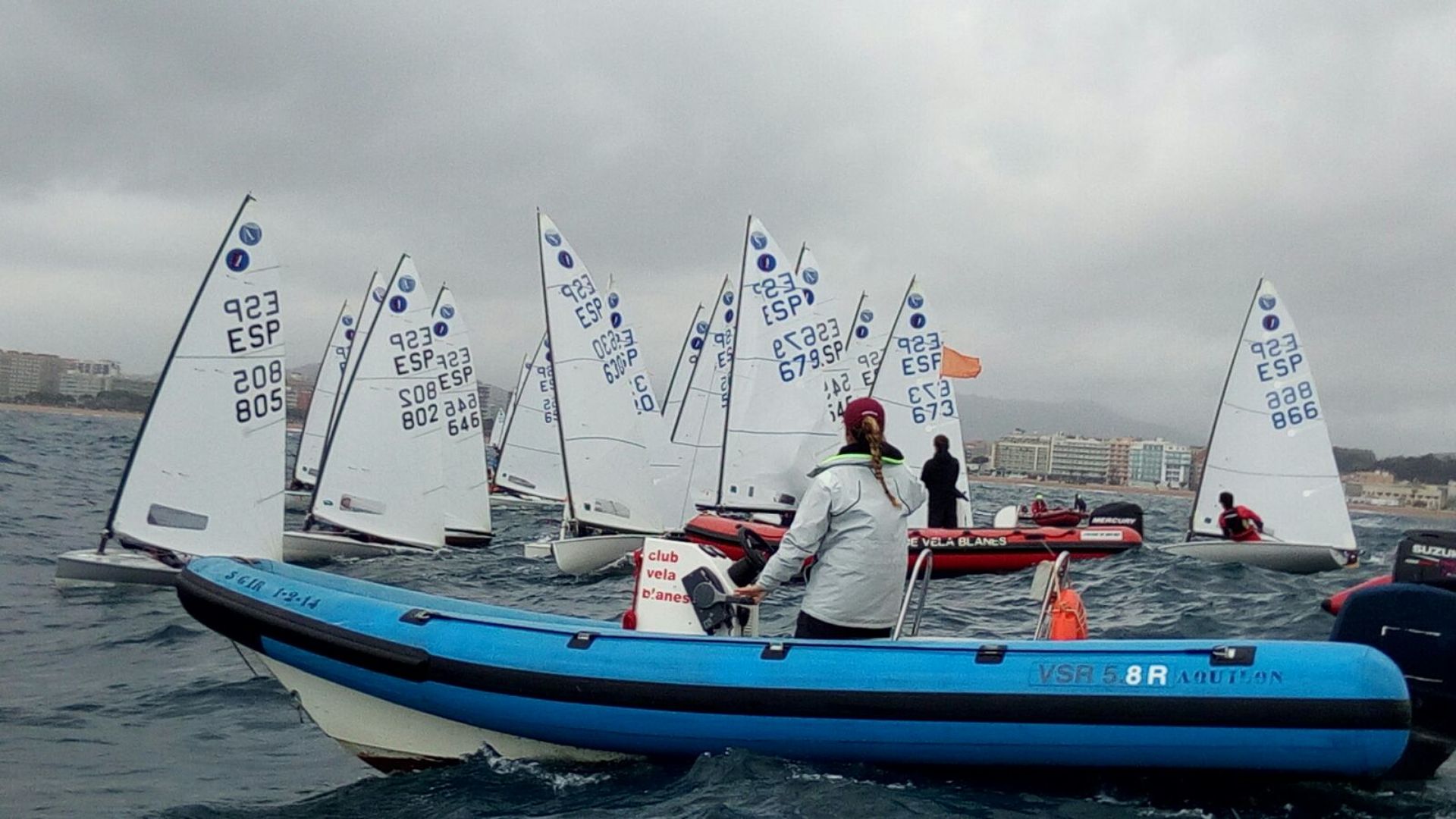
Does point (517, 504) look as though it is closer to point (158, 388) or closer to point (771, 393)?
point (771, 393)

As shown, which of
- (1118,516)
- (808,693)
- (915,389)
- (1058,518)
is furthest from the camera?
(915,389)

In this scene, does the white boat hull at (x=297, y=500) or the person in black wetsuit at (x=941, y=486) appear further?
the white boat hull at (x=297, y=500)

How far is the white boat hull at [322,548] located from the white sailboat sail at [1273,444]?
1057 centimetres

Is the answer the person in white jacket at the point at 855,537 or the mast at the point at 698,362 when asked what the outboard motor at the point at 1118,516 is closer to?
the mast at the point at 698,362

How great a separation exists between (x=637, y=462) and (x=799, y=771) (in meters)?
11.5

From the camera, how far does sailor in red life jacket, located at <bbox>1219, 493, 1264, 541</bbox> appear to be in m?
15.1

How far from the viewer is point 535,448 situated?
2477 centimetres

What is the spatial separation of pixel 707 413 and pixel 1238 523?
7.81 meters

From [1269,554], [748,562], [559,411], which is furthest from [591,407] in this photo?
[748,562]

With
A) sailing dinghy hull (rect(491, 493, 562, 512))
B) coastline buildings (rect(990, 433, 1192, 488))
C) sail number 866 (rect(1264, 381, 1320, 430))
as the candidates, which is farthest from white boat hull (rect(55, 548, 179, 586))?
coastline buildings (rect(990, 433, 1192, 488))

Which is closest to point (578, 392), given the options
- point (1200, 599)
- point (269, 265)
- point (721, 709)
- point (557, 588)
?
point (557, 588)

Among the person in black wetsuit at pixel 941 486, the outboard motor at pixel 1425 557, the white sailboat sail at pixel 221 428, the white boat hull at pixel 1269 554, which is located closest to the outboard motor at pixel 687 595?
the outboard motor at pixel 1425 557

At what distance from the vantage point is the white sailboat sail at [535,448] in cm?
2472

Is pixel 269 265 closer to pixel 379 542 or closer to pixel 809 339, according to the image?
pixel 379 542
